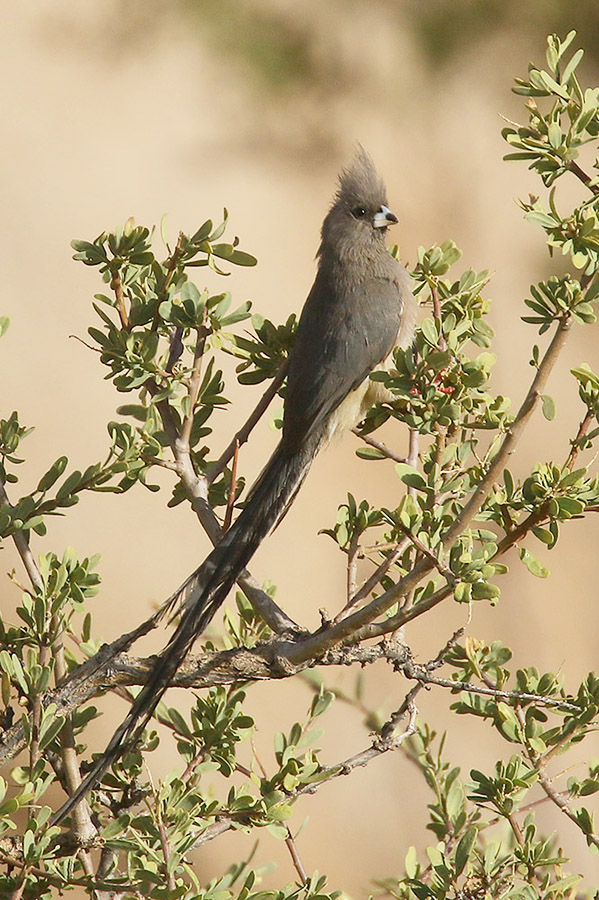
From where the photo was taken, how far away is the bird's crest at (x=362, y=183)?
2471 millimetres

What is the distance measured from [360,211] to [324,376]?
0.64 metres

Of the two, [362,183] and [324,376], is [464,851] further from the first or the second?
[362,183]

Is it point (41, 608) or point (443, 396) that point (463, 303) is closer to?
point (443, 396)

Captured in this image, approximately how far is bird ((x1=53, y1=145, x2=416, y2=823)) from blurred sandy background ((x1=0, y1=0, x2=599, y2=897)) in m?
0.71

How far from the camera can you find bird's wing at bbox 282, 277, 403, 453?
1.93m

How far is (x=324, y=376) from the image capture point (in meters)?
2.01

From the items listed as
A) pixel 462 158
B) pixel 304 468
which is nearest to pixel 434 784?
pixel 304 468

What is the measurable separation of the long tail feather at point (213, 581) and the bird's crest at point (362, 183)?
0.79 meters

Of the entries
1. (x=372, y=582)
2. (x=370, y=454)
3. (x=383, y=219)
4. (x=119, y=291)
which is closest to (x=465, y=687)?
(x=372, y=582)

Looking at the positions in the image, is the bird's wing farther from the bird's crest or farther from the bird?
the bird's crest

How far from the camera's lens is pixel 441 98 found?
137 inches

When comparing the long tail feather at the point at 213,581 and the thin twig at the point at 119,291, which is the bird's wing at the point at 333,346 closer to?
the long tail feather at the point at 213,581

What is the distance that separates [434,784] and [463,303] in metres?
0.80

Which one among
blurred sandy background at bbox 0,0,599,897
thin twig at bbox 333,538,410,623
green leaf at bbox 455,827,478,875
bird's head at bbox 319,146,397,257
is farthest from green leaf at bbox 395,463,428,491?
blurred sandy background at bbox 0,0,599,897
